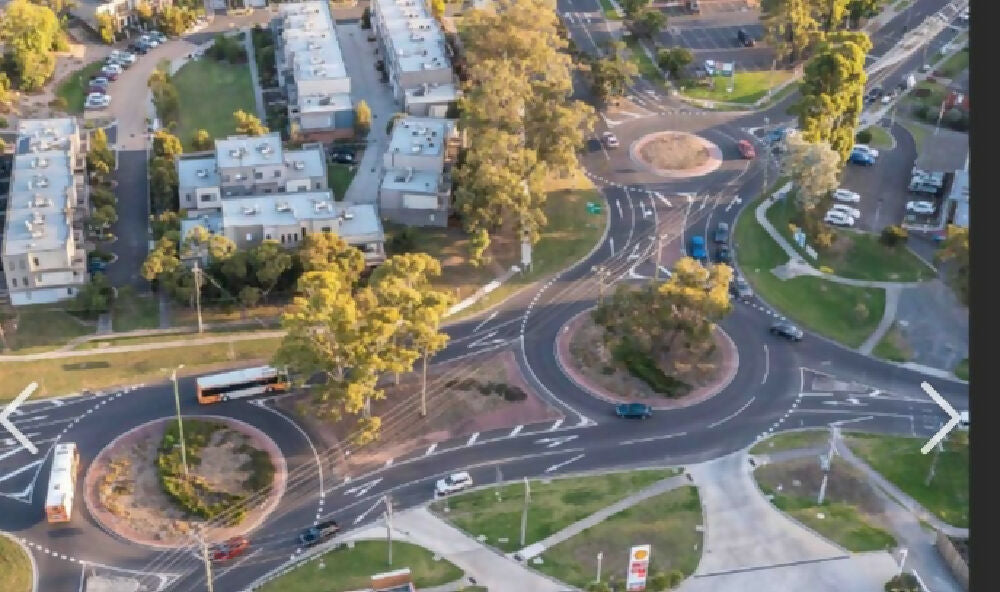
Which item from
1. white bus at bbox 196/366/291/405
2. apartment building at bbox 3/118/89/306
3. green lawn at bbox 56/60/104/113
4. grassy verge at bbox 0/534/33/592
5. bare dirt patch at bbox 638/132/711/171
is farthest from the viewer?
green lawn at bbox 56/60/104/113

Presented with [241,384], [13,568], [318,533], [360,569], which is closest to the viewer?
[13,568]

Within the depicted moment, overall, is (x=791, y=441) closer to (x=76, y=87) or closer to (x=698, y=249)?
(x=698, y=249)

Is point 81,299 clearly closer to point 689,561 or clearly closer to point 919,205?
point 689,561


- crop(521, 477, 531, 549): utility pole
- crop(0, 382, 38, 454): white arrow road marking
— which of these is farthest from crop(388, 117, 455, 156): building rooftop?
crop(521, 477, 531, 549): utility pole

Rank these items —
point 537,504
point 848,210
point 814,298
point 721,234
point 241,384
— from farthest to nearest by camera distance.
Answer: point 848,210
point 721,234
point 814,298
point 241,384
point 537,504

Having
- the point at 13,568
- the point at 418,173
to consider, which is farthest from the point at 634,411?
the point at 13,568

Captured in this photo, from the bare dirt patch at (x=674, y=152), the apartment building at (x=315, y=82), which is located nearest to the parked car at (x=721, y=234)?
the bare dirt patch at (x=674, y=152)

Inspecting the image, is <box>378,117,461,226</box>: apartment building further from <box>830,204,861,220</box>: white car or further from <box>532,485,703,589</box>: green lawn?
<box>532,485,703,589</box>: green lawn
